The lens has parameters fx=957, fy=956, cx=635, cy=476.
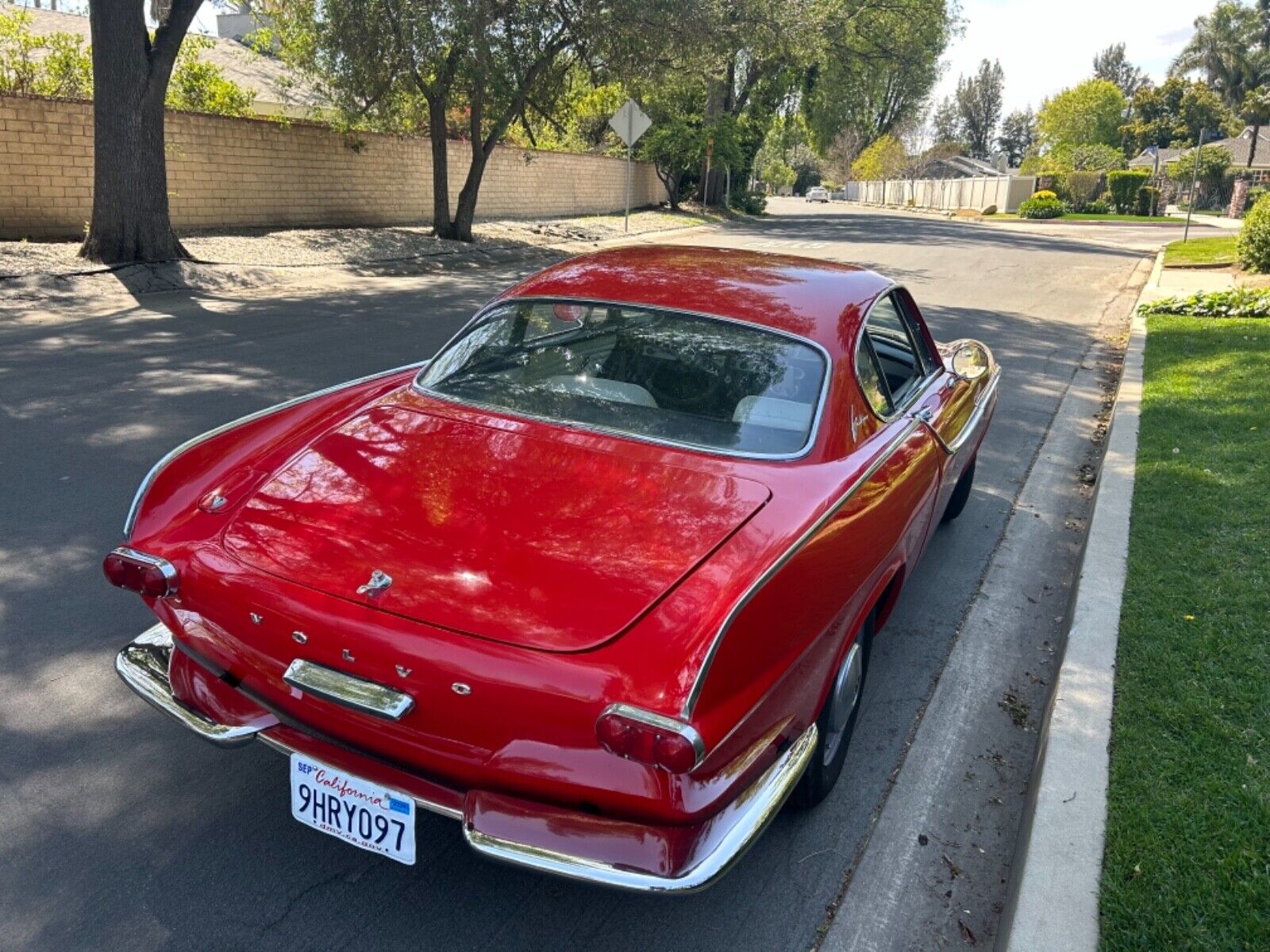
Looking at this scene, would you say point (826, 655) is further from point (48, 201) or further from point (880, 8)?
point (880, 8)

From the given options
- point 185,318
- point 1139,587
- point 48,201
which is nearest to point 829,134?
Answer: point 48,201

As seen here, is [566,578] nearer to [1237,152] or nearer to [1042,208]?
[1042,208]

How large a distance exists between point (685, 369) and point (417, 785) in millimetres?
1644

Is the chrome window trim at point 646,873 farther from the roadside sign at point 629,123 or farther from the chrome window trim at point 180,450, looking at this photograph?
the roadside sign at point 629,123

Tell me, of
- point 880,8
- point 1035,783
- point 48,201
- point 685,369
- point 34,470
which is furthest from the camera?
point 880,8

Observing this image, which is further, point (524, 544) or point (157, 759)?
point (157, 759)

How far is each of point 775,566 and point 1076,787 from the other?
1.22 metres

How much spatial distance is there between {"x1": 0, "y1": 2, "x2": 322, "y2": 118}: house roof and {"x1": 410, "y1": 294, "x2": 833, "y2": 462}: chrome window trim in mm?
19011

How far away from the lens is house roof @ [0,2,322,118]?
72.3 ft

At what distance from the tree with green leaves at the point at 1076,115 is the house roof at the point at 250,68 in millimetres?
60221

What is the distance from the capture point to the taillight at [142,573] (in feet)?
7.95

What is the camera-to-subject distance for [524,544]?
2.33 metres

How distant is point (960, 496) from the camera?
5.12 meters

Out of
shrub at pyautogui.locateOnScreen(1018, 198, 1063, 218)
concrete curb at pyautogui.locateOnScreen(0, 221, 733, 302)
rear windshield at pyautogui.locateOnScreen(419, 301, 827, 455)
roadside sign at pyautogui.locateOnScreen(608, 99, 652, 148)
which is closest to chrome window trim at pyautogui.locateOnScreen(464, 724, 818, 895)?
rear windshield at pyautogui.locateOnScreen(419, 301, 827, 455)
